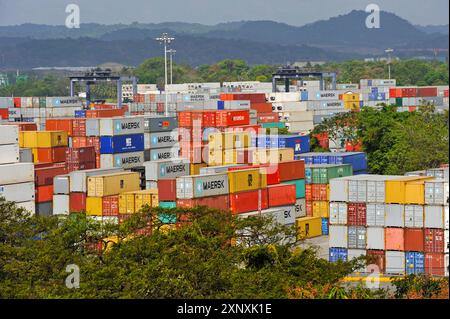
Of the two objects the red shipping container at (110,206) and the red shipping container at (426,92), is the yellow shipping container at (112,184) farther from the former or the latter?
the red shipping container at (426,92)

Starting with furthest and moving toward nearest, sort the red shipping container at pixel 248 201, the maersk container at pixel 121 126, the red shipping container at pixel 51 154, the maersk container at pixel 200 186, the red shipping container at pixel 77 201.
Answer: the maersk container at pixel 121 126
the red shipping container at pixel 51 154
the red shipping container at pixel 77 201
the red shipping container at pixel 248 201
the maersk container at pixel 200 186

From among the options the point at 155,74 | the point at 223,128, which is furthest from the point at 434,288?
the point at 155,74

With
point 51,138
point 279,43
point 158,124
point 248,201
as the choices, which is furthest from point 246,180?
point 279,43

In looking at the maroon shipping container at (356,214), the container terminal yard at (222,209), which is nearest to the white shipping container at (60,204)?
the container terminal yard at (222,209)

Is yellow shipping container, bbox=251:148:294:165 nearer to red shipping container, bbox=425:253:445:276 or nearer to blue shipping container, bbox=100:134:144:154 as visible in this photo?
blue shipping container, bbox=100:134:144:154

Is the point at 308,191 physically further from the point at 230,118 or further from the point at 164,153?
the point at 230,118
